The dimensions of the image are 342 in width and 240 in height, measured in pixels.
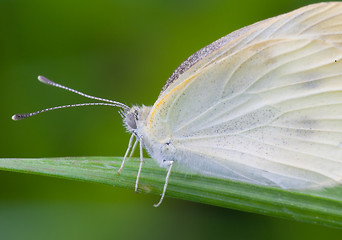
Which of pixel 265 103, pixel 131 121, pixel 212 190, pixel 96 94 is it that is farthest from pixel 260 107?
pixel 96 94

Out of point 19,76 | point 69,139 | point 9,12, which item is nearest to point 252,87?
point 69,139

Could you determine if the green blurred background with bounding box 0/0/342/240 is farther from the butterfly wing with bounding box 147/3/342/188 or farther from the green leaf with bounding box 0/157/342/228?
the green leaf with bounding box 0/157/342/228

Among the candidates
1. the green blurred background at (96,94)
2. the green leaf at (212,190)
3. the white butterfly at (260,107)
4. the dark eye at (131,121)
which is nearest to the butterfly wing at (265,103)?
the white butterfly at (260,107)

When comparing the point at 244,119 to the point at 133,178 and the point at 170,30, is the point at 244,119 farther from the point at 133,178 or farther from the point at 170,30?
the point at 170,30

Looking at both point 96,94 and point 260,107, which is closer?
point 260,107

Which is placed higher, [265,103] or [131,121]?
[265,103]

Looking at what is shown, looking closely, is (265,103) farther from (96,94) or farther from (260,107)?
(96,94)

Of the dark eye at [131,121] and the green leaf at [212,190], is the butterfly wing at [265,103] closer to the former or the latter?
the dark eye at [131,121]
